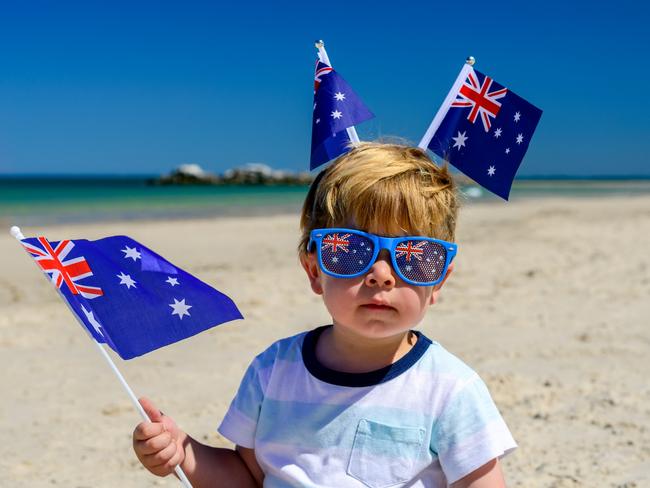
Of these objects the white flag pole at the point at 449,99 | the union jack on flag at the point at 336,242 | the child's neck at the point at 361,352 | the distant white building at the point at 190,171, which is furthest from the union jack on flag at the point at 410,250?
the distant white building at the point at 190,171

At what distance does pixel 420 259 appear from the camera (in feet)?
5.65

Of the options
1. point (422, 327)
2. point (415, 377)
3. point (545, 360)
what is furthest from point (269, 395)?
point (422, 327)

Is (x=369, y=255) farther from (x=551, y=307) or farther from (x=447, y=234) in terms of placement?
(x=551, y=307)

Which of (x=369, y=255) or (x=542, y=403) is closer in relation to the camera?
(x=369, y=255)

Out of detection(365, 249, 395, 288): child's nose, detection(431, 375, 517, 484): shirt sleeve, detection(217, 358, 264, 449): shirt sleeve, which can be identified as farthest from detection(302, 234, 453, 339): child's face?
detection(217, 358, 264, 449): shirt sleeve

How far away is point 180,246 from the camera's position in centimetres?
1048

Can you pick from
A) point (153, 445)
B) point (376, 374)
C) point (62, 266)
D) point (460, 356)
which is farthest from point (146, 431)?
point (460, 356)

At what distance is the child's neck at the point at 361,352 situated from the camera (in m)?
1.82

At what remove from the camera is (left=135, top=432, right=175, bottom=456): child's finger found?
1765 millimetres

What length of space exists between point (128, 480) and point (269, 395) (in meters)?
1.25

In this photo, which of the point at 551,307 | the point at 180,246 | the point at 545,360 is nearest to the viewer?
the point at 545,360

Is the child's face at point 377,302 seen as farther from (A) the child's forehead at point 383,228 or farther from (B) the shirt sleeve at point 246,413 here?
(B) the shirt sleeve at point 246,413

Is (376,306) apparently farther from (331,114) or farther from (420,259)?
(331,114)

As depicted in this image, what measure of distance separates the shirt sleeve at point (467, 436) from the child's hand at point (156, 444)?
0.64m
